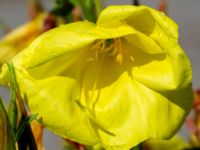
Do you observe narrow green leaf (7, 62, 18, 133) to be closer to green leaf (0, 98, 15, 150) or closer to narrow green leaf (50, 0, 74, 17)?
green leaf (0, 98, 15, 150)

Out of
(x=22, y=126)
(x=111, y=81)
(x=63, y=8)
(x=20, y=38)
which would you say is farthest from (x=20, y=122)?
(x=20, y=38)

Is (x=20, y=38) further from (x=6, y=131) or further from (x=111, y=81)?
(x=6, y=131)

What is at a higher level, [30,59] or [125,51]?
[30,59]

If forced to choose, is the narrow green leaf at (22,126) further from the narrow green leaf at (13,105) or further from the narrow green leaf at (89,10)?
the narrow green leaf at (89,10)

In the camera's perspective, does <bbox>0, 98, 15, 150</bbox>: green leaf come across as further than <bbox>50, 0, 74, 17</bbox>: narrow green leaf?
No

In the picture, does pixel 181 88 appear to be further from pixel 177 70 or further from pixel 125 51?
pixel 125 51

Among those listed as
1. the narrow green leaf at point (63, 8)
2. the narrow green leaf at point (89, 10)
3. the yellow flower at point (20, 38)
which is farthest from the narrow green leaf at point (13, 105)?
the yellow flower at point (20, 38)

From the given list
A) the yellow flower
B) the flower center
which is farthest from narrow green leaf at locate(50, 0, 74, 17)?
the yellow flower

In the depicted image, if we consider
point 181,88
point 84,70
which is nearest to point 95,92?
point 84,70

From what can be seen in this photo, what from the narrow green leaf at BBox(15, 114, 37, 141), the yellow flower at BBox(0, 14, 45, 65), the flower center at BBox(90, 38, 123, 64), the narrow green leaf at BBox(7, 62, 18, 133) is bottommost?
the yellow flower at BBox(0, 14, 45, 65)
